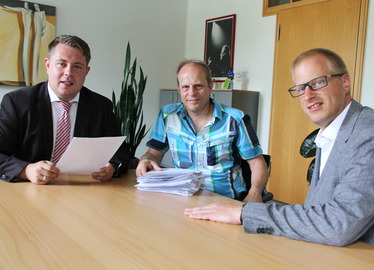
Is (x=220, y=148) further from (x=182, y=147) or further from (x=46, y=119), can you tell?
(x=46, y=119)

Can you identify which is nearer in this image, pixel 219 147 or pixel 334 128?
pixel 334 128

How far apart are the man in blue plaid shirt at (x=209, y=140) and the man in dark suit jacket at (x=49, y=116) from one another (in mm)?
333

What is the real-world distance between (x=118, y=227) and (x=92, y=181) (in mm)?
691

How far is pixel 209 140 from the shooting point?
203 centimetres

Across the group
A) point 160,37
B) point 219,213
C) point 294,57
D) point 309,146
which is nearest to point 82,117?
point 219,213

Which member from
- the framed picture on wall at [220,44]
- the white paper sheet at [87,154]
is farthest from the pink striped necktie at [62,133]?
the framed picture on wall at [220,44]

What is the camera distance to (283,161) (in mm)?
4418

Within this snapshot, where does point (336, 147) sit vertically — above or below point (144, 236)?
above

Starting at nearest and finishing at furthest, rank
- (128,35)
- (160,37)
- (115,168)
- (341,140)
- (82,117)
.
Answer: (341,140) → (115,168) → (82,117) → (128,35) → (160,37)

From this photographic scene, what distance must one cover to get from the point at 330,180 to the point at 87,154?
3.47 feet

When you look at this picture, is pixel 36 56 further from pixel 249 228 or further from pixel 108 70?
pixel 249 228

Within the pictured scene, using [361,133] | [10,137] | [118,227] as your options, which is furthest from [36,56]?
[361,133]

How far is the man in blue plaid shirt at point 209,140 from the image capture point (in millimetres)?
2020

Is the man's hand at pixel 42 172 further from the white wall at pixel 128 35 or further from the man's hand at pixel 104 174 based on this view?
the white wall at pixel 128 35
